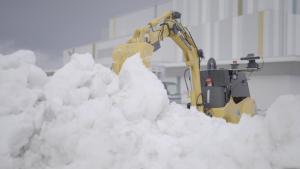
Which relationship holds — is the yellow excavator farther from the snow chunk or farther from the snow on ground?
the snow on ground

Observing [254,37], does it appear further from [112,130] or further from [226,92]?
[112,130]

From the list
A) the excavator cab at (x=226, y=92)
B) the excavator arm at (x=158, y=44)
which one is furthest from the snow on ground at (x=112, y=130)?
the excavator cab at (x=226, y=92)

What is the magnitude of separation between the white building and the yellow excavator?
34.7 ft

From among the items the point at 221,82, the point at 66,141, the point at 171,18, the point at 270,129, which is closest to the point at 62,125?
the point at 66,141

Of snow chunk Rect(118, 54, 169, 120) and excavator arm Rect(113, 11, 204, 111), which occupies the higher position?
excavator arm Rect(113, 11, 204, 111)

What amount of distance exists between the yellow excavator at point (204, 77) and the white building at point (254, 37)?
1057 centimetres

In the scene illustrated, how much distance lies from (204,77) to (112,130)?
473 centimetres

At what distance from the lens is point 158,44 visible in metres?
7.66

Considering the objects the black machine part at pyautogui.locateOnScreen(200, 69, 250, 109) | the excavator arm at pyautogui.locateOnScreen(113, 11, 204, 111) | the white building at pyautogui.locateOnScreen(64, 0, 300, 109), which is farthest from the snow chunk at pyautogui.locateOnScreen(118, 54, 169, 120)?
the white building at pyautogui.locateOnScreen(64, 0, 300, 109)

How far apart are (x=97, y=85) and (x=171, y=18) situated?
329 cm

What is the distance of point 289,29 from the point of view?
2338 centimetres

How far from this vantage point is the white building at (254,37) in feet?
62.8

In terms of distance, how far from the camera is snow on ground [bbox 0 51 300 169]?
4113mm

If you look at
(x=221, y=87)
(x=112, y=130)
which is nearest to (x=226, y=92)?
(x=221, y=87)
